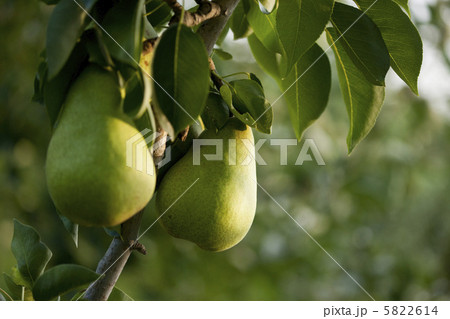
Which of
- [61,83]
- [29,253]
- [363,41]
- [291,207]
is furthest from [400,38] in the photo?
[291,207]

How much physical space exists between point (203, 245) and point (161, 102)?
30cm

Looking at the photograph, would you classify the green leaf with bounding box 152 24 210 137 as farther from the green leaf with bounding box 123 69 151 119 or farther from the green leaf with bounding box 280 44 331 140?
the green leaf with bounding box 280 44 331 140

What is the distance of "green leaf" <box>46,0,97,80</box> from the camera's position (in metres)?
0.53

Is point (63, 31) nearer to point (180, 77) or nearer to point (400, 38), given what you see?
point (180, 77)

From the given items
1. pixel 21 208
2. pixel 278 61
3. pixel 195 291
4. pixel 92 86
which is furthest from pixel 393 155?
pixel 92 86

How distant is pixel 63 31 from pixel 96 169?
5.5 inches

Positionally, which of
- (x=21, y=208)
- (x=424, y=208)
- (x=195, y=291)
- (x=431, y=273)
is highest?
(x=21, y=208)

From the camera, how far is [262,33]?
849 millimetres

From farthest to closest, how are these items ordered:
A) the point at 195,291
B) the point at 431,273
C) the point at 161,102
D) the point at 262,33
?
the point at 431,273 < the point at 195,291 < the point at 262,33 < the point at 161,102

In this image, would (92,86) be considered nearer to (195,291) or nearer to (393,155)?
(195,291)

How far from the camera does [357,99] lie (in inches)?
32.3

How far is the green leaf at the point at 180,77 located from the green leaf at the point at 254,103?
192mm

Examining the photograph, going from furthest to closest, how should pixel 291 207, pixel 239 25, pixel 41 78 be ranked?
pixel 291 207
pixel 239 25
pixel 41 78

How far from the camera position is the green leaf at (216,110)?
77 cm
